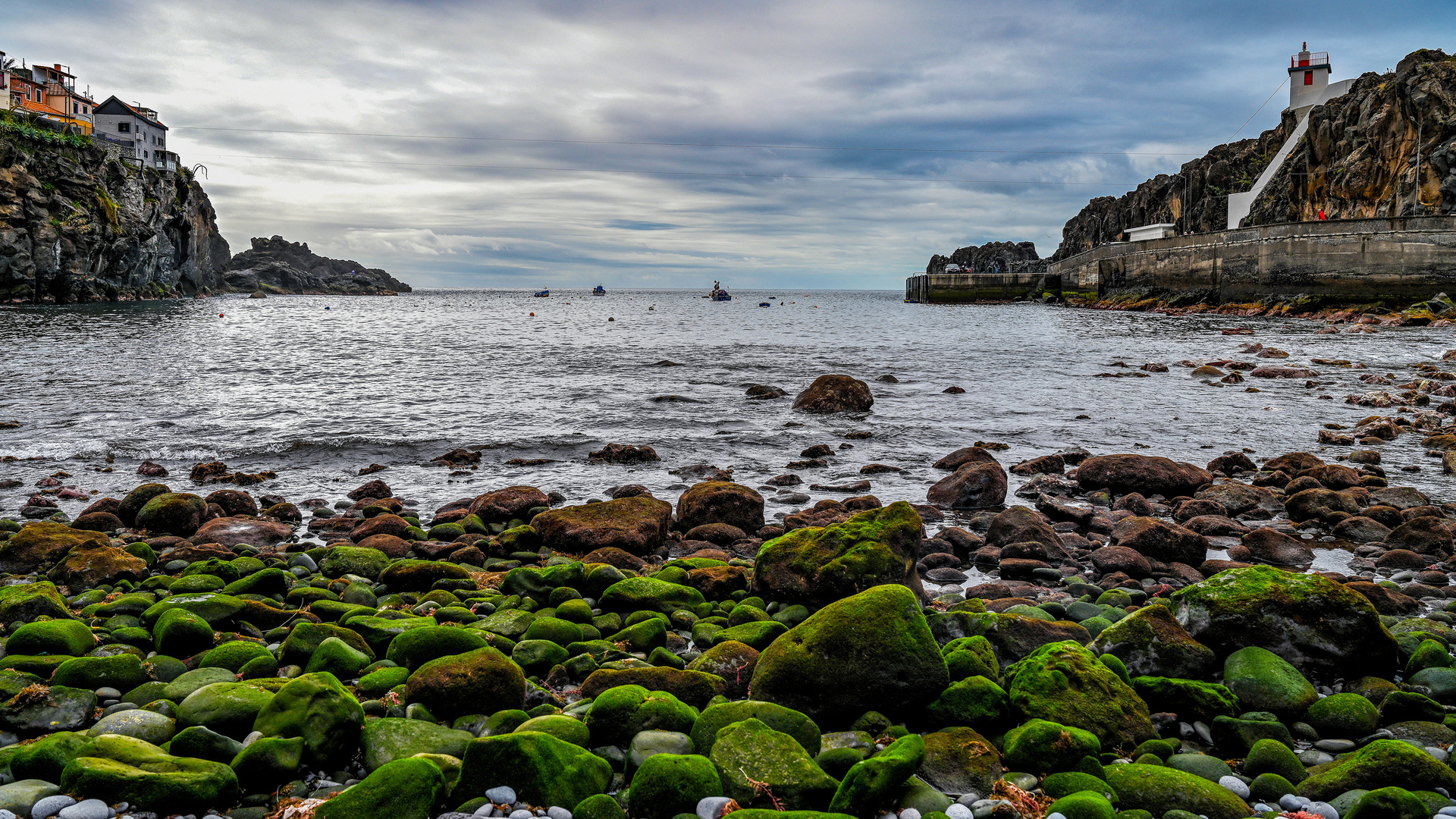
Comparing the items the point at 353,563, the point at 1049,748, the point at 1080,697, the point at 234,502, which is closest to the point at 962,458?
the point at 1080,697

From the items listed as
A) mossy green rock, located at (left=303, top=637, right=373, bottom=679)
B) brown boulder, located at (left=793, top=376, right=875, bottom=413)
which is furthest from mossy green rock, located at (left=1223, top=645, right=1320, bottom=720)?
brown boulder, located at (left=793, top=376, right=875, bottom=413)

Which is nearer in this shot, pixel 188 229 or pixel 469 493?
pixel 469 493

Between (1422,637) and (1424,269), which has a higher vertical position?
(1424,269)

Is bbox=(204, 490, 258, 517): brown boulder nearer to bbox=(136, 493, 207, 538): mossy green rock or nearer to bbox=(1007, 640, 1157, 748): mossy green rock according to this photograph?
bbox=(136, 493, 207, 538): mossy green rock

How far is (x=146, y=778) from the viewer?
3.23 metres

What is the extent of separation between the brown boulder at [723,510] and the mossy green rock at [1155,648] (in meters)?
4.55

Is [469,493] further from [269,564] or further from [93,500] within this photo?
[93,500]

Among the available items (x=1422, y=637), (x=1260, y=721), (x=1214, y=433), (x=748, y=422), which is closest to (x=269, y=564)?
(x=1260, y=721)

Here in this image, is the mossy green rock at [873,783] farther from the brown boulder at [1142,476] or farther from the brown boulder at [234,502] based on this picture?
the brown boulder at [234,502]

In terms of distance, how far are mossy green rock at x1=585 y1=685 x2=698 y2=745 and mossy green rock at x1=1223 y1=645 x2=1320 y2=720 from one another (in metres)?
3.03

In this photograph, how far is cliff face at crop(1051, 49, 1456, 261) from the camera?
4628cm

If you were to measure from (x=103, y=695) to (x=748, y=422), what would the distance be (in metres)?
12.8

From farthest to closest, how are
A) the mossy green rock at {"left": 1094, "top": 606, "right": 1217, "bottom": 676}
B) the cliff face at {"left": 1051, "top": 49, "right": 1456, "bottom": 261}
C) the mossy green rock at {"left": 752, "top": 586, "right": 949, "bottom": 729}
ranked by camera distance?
the cliff face at {"left": 1051, "top": 49, "right": 1456, "bottom": 261} → the mossy green rock at {"left": 1094, "top": 606, "right": 1217, "bottom": 676} → the mossy green rock at {"left": 752, "top": 586, "right": 949, "bottom": 729}

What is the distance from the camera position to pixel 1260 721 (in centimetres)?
407
